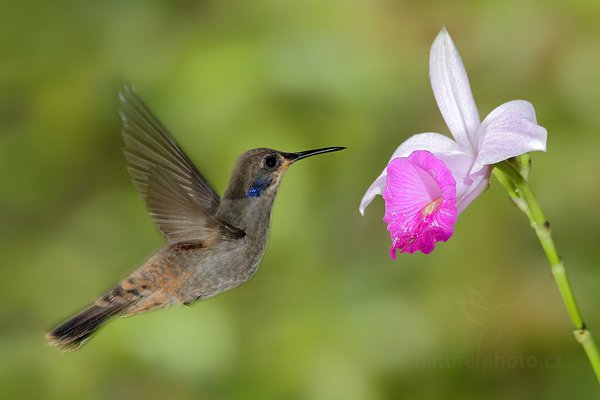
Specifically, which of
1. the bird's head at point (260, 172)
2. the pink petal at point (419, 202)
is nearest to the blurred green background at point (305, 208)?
the bird's head at point (260, 172)

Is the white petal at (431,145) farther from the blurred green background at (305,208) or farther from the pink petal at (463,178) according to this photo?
the blurred green background at (305,208)

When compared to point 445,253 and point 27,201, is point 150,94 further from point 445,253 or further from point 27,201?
point 445,253

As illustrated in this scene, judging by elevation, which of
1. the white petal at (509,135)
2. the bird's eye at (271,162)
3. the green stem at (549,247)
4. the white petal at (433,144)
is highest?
the bird's eye at (271,162)

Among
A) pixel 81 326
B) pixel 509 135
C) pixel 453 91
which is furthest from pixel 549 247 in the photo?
pixel 81 326

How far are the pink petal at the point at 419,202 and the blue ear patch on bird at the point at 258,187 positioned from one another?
0.77 ft

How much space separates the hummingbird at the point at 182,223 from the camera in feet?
4.43

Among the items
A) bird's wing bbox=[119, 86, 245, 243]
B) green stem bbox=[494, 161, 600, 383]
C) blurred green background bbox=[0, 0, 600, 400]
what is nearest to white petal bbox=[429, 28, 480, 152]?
green stem bbox=[494, 161, 600, 383]

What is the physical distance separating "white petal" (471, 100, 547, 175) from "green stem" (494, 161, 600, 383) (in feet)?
0.09

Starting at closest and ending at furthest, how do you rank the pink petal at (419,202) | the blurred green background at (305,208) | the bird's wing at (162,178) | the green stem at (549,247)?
1. the green stem at (549,247)
2. the pink petal at (419,202)
3. the bird's wing at (162,178)
4. the blurred green background at (305,208)

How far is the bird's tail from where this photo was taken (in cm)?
139

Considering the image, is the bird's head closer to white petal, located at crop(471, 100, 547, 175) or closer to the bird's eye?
the bird's eye

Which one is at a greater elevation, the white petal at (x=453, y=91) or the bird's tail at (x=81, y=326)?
the white petal at (x=453, y=91)

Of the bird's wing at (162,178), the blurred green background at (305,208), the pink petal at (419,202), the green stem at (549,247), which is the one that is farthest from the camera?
the blurred green background at (305,208)

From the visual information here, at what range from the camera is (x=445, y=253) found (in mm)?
2309
